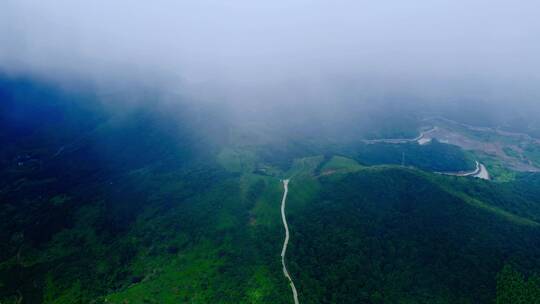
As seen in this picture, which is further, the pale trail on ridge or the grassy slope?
the pale trail on ridge

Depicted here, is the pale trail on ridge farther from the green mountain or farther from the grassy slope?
the grassy slope

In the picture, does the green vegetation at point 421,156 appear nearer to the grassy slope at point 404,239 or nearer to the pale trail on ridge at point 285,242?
the grassy slope at point 404,239

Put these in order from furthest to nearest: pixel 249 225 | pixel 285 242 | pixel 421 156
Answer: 1. pixel 421 156
2. pixel 249 225
3. pixel 285 242

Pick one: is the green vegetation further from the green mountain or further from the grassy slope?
the grassy slope

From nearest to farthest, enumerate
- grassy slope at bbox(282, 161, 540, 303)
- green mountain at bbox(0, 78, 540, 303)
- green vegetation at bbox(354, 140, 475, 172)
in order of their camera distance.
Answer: grassy slope at bbox(282, 161, 540, 303) → green mountain at bbox(0, 78, 540, 303) → green vegetation at bbox(354, 140, 475, 172)

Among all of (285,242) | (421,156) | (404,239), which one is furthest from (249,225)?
(421,156)

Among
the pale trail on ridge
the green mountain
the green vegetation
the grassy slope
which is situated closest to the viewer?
the grassy slope

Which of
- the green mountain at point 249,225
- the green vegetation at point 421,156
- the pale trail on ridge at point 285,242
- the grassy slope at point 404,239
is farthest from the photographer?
the green vegetation at point 421,156

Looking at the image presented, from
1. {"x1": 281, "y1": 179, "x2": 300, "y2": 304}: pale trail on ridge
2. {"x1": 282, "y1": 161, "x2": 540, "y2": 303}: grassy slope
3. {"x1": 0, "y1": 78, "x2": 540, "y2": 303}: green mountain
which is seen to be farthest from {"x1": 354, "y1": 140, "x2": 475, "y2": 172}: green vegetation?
{"x1": 281, "y1": 179, "x2": 300, "y2": 304}: pale trail on ridge

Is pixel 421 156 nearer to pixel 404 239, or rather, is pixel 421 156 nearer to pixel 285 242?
pixel 404 239

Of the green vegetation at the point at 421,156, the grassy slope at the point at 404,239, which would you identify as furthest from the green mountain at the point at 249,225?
the green vegetation at the point at 421,156

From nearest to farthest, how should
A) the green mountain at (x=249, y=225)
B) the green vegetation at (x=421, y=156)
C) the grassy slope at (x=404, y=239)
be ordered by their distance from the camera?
the grassy slope at (x=404, y=239) → the green mountain at (x=249, y=225) → the green vegetation at (x=421, y=156)
